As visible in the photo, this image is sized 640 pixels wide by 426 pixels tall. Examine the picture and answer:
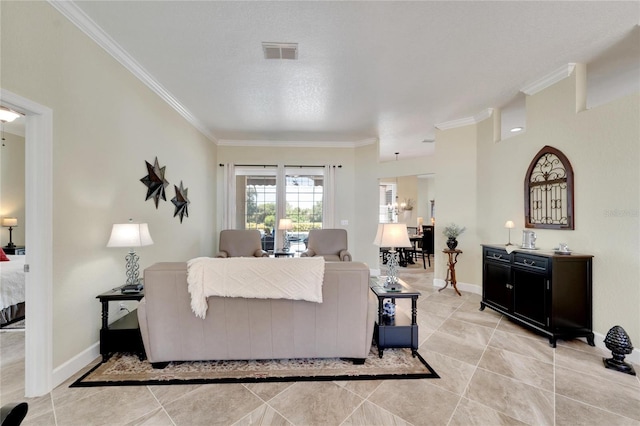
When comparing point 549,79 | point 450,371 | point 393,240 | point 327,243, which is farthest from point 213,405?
point 549,79

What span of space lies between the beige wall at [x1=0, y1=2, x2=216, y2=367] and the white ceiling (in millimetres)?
357

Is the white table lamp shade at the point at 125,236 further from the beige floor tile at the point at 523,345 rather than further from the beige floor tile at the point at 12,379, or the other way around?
the beige floor tile at the point at 523,345

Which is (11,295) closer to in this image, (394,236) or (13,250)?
(13,250)

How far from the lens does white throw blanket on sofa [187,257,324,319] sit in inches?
84.4

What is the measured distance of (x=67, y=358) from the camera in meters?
2.21

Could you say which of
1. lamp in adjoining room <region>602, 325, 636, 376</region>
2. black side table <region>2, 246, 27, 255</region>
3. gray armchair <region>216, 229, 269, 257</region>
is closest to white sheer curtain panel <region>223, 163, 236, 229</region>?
gray armchair <region>216, 229, 269, 257</region>

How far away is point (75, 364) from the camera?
2.26 metres

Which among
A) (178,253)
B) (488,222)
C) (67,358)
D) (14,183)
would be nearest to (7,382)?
(67,358)

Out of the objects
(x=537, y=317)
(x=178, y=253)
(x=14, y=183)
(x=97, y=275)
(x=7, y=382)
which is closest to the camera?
(x=7, y=382)

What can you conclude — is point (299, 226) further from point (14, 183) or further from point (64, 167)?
point (14, 183)

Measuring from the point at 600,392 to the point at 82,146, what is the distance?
462 centimetres

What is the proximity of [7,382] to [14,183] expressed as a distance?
4529 millimetres

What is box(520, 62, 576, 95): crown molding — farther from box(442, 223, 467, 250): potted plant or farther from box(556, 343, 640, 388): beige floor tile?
box(556, 343, 640, 388): beige floor tile

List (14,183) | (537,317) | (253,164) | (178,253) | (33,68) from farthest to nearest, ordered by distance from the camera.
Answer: (253,164)
(14,183)
(178,253)
(537,317)
(33,68)
